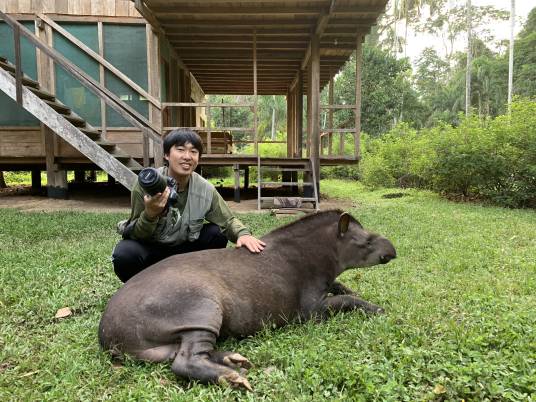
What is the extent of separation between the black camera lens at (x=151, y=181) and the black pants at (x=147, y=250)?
861 mm

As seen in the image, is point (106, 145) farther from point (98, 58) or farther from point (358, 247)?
point (358, 247)

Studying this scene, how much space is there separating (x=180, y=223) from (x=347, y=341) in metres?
1.68

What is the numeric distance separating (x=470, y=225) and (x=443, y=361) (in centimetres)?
631

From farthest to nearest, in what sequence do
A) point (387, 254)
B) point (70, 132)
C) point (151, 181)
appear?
point (70, 132) < point (387, 254) < point (151, 181)

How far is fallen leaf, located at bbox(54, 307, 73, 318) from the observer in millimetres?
3998

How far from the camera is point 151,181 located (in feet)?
10.5

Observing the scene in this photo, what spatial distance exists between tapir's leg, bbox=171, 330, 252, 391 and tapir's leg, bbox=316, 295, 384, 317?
115 cm

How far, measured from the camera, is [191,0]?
9.91 metres

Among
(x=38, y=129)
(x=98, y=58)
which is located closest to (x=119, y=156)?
(x=98, y=58)

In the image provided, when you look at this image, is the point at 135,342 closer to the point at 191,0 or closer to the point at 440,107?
the point at 191,0

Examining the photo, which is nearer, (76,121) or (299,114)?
(76,121)

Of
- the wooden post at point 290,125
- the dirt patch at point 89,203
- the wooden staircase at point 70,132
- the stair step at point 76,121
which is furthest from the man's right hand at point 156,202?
the wooden post at point 290,125

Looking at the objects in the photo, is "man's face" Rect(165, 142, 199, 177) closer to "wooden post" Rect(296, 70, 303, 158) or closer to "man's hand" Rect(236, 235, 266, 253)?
"man's hand" Rect(236, 235, 266, 253)

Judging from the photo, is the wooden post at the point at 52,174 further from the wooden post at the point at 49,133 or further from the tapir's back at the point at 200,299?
the tapir's back at the point at 200,299
